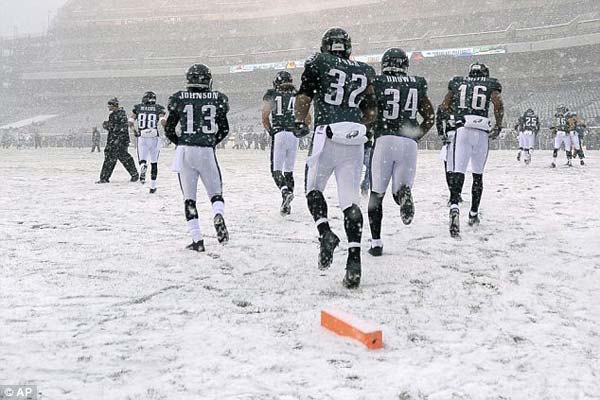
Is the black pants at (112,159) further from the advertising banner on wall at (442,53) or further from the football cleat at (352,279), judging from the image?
the advertising banner on wall at (442,53)

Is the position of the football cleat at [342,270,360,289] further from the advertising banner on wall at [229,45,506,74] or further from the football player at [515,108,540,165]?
the advertising banner on wall at [229,45,506,74]

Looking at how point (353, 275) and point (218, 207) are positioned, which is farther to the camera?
point (218, 207)

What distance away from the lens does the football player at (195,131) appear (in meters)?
5.25

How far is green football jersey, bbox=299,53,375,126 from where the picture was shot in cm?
401

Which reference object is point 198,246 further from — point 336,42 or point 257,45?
point 257,45

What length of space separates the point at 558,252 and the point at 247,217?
12.4 feet

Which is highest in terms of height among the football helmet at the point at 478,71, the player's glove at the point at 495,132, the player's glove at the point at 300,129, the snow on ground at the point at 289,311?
the football helmet at the point at 478,71

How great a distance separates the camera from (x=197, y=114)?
17.3 feet

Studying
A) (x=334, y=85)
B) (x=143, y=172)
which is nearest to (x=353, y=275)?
(x=334, y=85)

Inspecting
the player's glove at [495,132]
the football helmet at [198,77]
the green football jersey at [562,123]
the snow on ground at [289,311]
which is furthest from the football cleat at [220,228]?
the green football jersey at [562,123]

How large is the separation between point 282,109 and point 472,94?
2597mm

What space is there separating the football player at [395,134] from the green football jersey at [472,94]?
40.7 inches

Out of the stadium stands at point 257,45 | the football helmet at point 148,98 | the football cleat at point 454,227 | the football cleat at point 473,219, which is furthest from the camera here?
the stadium stands at point 257,45

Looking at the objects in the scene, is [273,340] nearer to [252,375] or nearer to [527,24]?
[252,375]
